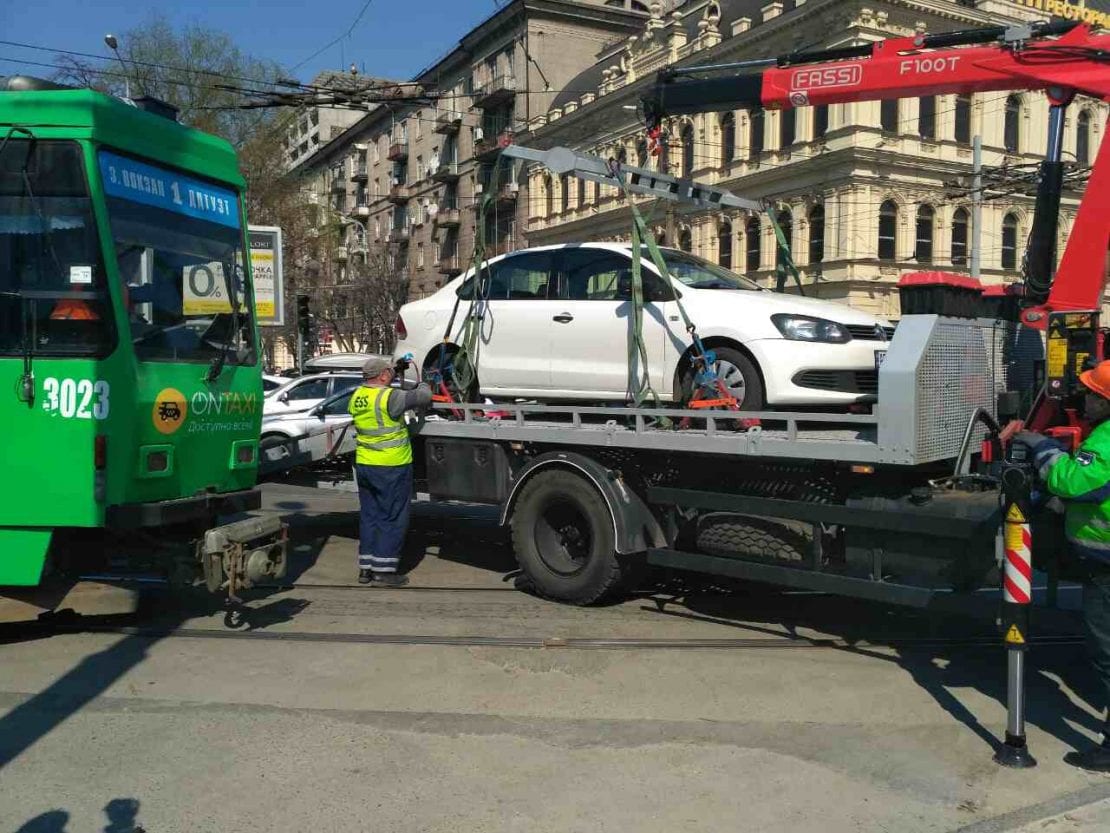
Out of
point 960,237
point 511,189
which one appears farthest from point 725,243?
point 511,189

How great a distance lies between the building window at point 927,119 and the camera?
3262 cm

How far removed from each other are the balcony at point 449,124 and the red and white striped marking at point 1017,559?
169 ft

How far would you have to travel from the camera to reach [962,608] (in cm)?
516

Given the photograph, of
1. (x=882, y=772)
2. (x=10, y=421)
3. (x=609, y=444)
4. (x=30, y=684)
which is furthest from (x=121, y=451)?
(x=882, y=772)

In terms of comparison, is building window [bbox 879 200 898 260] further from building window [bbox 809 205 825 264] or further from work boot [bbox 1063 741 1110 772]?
work boot [bbox 1063 741 1110 772]

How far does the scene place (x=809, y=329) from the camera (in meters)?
6.53

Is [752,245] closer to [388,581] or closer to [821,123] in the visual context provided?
[821,123]

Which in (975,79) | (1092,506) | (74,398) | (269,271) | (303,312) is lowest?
(1092,506)

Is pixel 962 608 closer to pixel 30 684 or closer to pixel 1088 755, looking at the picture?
pixel 1088 755

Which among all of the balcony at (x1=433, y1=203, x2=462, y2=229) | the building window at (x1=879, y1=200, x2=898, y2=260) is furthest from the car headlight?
the balcony at (x1=433, y1=203, x2=462, y2=229)

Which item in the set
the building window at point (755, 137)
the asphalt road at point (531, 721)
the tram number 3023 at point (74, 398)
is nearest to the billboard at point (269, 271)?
the tram number 3023 at point (74, 398)

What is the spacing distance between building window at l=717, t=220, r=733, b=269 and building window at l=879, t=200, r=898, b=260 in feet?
18.2

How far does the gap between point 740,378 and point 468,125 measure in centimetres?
5061

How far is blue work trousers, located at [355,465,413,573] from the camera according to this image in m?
7.70
